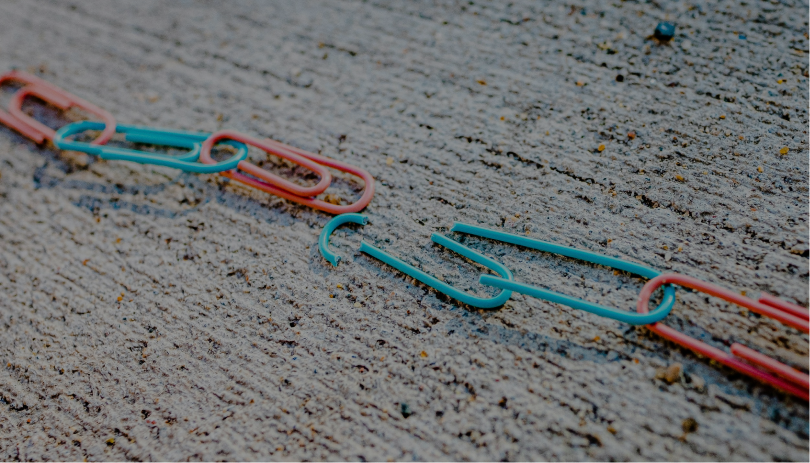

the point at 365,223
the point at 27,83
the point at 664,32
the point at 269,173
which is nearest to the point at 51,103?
the point at 27,83

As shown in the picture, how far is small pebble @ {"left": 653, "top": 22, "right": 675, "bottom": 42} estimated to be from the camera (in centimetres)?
221

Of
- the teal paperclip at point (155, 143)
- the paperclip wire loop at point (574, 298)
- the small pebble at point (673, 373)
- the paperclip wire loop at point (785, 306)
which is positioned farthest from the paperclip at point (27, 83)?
the paperclip wire loop at point (785, 306)

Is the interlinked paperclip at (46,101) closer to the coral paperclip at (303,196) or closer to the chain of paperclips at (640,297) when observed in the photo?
the coral paperclip at (303,196)

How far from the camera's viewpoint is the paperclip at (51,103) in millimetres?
2358

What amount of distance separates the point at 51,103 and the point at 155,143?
35.4 inches

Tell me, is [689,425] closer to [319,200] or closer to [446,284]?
[446,284]

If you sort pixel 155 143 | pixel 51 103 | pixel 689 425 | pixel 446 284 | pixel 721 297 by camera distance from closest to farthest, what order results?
pixel 689 425 < pixel 721 297 < pixel 446 284 < pixel 155 143 < pixel 51 103

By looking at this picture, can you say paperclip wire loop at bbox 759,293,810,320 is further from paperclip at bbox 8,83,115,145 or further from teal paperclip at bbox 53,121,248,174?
paperclip at bbox 8,83,115,145

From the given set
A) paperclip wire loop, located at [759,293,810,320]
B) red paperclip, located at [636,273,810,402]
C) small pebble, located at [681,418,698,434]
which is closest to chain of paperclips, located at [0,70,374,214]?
red paperclip, located at [636,273,810,402]

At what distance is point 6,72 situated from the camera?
2.73m

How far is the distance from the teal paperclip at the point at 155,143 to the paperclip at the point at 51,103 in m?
0.06

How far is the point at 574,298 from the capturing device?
1692mm

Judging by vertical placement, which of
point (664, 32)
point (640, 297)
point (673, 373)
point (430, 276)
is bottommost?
point (673, 373)

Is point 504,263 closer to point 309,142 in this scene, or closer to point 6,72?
point 309,142
